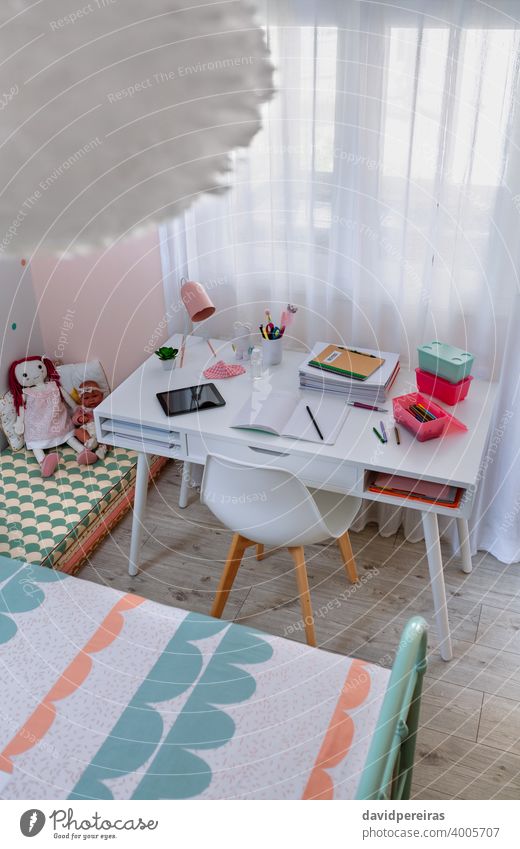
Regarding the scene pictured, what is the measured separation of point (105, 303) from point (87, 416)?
434 mm

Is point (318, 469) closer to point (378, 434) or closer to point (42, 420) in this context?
point (378, 434)

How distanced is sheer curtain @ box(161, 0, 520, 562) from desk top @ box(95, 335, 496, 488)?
0.19m

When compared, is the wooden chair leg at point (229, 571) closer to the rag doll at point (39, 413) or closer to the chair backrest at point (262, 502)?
the chair backrest at point (262, 502)

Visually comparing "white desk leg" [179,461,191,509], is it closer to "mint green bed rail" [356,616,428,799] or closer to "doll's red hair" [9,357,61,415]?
"doll's red hair" [9,357,61,415]

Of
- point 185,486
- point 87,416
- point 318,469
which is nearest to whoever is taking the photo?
point 318,469

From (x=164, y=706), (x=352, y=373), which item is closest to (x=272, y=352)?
(x=352, y=373)

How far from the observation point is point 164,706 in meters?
1.79

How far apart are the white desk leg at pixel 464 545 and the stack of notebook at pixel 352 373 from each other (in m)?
0.49

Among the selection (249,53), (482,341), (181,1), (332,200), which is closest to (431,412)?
(482,341)

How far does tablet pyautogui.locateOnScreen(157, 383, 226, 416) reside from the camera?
240 cm

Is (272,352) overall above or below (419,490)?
above

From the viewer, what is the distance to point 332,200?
2.49 m
